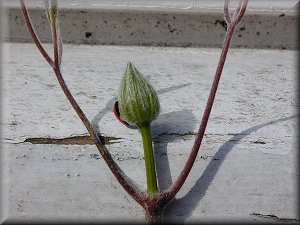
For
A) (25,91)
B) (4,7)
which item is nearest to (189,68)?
(25,91)

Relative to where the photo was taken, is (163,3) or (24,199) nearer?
(24,199)

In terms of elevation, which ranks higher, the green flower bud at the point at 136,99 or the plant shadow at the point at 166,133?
the green flower bud at the point at 136,99

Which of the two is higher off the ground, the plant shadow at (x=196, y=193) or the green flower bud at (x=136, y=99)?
the green flower bud at (x=136, y=99)

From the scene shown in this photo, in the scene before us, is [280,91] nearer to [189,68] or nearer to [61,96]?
[189,68]

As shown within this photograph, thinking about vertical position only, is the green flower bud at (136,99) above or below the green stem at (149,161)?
above
